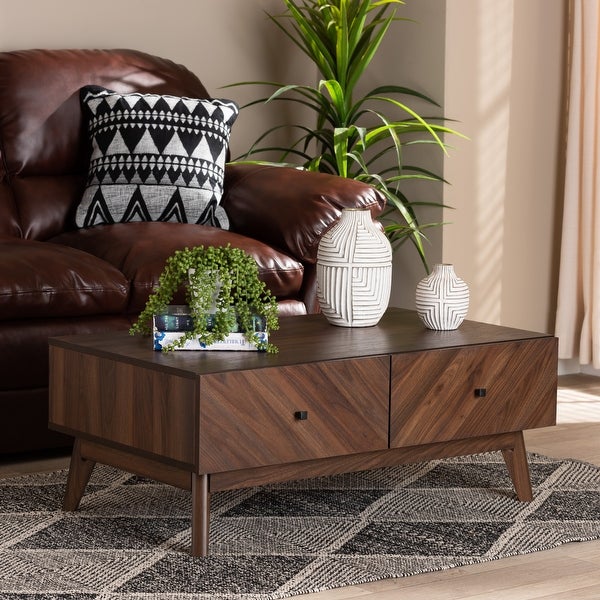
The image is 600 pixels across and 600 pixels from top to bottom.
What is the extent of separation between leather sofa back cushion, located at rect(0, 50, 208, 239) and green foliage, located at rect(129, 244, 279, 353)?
124 centimetres

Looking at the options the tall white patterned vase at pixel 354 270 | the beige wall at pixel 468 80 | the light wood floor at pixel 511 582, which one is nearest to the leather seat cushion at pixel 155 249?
the tall white patterned vase at pixel 354 270

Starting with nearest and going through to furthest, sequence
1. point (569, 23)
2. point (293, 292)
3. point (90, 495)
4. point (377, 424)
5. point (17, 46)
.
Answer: point (377, 424), point (90, 495), point (293, 292), point (17, 46), point (569, 23)

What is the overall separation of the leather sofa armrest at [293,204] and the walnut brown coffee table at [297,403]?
62cm

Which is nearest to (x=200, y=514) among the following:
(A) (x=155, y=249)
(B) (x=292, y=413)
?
(B) (x=292, y=413)

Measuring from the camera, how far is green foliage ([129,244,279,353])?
2332 mm

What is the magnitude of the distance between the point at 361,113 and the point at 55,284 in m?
1.54

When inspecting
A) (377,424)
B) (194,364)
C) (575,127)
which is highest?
(575,127)

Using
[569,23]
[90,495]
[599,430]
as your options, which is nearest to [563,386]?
[599,430]

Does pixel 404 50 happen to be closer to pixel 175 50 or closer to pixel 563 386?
pixel 175 50

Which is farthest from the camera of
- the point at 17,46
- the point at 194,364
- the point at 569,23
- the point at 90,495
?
the point at 569,23

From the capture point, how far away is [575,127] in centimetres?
415

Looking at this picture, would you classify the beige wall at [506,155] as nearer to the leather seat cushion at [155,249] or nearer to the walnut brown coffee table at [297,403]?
the leather seat cushion at [155,249]

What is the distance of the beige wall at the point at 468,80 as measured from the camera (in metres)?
3.99

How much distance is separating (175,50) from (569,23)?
54.2 inches
